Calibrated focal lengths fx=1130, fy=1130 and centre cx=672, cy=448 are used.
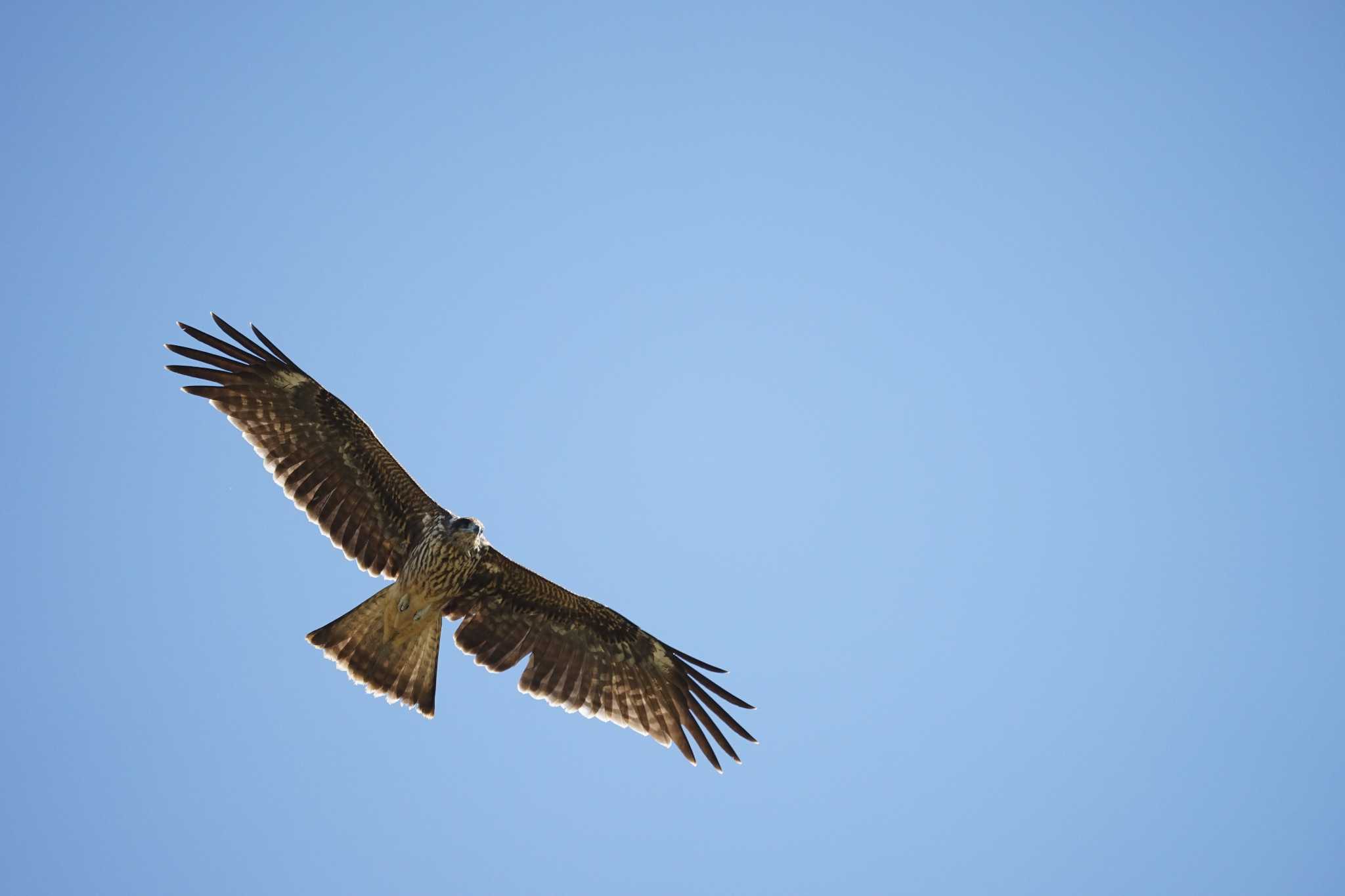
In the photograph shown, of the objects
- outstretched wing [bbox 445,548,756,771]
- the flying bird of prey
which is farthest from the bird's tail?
outstretched wing [bbox 445,548,756,771]

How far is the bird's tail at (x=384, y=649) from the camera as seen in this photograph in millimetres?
10836

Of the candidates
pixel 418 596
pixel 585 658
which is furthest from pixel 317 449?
pixel 585 658

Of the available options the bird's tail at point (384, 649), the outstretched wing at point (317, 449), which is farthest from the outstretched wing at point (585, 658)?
the outstretched wing at point (317, 449)

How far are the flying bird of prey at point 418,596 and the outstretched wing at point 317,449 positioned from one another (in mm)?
11

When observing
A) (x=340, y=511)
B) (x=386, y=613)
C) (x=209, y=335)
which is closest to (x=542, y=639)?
(x=386, y=613)

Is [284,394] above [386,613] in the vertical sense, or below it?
above

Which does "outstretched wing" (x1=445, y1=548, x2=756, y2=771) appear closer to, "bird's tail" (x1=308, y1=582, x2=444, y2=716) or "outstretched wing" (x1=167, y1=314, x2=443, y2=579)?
"bird's tail" (x1=308, y1=582, x2=444, y2=716)

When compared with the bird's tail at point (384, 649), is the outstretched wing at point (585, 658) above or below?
above

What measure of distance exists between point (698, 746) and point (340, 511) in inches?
169

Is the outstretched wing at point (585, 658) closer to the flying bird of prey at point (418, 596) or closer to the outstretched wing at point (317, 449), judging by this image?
the flying bird of prey at point (418, 596)

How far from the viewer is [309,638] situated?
10812 millimetres

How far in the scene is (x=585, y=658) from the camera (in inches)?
462

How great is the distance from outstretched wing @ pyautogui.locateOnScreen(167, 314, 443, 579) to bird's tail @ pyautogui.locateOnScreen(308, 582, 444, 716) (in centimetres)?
54

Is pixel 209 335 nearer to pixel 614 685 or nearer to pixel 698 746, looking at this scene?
pixel 614 685
